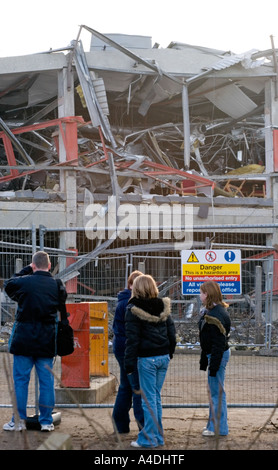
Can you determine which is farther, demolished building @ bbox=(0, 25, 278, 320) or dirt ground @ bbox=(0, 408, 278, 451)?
demolished building @ bbox=(0, 25, 278, 320)

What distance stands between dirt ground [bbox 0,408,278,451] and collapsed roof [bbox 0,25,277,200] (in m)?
16.7

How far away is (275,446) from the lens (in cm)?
722

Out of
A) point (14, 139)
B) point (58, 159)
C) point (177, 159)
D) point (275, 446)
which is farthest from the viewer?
point (177, 159)

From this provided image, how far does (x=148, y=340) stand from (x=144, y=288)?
0.50 m

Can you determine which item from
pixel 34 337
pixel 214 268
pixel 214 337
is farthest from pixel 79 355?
pixel 214 268

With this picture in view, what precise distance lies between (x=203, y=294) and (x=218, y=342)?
51cm

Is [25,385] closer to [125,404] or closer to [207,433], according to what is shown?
[125,404]

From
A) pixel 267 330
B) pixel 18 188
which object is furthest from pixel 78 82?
pixel 267 330

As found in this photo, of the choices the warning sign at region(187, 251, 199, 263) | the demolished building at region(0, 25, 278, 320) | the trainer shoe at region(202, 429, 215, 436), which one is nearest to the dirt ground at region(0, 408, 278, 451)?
the trainer shoe at region(202, 429, 215, 436)

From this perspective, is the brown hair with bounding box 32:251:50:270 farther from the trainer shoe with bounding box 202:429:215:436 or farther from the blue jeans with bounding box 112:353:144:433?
the trainer shoe with bounding box 202:429:215:436

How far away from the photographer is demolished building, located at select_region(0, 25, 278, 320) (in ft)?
83.3

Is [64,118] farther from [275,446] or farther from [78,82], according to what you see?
[275,446]

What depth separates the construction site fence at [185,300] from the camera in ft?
40.0

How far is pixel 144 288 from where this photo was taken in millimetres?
7402
